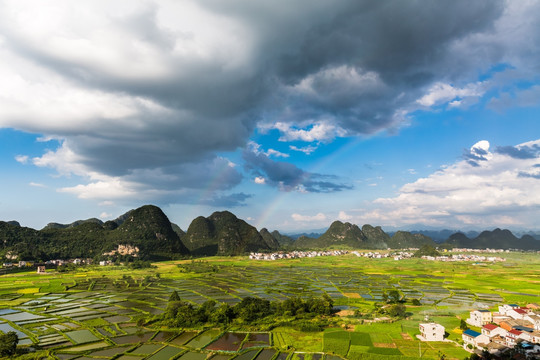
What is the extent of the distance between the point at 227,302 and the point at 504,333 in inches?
1249

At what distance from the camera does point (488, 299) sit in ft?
141

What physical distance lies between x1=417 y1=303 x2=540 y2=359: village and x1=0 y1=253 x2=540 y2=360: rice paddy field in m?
1.15

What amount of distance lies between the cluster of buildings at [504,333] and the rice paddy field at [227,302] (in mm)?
1586

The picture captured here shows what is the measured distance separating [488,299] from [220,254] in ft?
326

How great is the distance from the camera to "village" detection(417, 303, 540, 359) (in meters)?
22.9

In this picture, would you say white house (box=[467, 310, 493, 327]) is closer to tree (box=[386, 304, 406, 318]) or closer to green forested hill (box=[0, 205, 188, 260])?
tree (box=[386, 304, 406, 318])

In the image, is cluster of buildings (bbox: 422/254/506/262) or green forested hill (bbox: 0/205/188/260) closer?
green forested hill (bbox: 0/205/188/260)

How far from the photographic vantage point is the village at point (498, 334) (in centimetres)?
2290

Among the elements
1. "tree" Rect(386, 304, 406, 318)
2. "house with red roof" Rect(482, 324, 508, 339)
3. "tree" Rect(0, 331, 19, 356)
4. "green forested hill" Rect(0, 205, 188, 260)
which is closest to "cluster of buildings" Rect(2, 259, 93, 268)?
"green forested hill" Rect(0, 205, 188, 260)

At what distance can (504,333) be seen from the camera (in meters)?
25.0

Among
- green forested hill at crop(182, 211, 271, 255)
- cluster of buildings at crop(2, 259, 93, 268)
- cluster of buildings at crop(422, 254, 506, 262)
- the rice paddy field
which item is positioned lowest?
cluster of buildings at crop(422, 254, 506, 262)

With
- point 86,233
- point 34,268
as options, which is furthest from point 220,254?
point 34,268

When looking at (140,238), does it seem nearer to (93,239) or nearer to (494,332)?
(93,239)

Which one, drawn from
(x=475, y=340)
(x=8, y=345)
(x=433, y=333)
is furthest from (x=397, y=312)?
(x=8, y=345)
